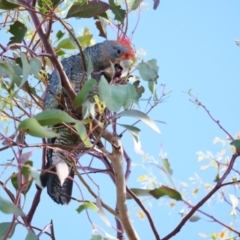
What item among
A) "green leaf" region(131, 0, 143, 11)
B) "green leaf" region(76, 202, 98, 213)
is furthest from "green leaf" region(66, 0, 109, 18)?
"green leaf" region(76, 202, 98, 213)

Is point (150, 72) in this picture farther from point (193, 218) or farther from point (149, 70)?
point (193, 218)

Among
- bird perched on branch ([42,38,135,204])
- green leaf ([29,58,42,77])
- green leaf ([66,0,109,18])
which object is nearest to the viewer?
green leaf ([29,58,42,77])

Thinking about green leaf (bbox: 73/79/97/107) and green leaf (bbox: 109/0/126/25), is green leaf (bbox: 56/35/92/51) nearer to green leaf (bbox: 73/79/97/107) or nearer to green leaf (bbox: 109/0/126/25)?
green leaf (bbox: 109/0/126/25)

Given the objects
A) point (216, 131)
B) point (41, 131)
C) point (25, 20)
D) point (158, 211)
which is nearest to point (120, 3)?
point (25, 20)

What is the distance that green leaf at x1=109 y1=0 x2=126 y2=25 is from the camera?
93 centimetres

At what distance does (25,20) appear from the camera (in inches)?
39.4

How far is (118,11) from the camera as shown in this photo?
935mm

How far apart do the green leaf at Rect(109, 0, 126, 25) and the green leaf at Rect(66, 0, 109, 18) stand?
7 centimetres

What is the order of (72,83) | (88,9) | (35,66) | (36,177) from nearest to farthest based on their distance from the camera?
1. (36,177)
2. (35,66)
3. (88,9)
4. (72,83)

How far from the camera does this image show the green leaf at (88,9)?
2.77ft

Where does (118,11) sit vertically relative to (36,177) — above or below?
above

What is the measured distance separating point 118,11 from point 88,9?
0.30 feet

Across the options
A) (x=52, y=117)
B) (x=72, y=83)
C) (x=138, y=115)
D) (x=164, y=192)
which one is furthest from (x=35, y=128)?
(x=72, y=83)

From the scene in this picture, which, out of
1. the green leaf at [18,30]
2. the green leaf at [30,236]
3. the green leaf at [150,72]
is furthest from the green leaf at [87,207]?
the green leaf at [18,30]
